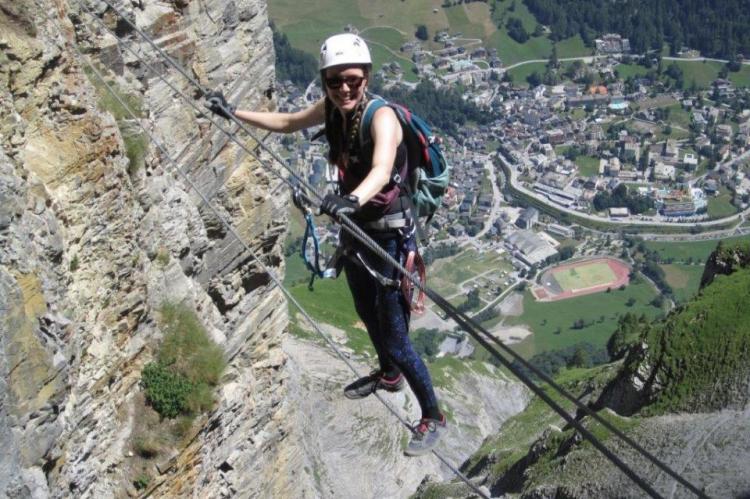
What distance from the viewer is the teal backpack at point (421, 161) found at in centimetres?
797

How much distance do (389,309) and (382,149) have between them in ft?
6.48

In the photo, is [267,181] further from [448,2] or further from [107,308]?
[448,2]

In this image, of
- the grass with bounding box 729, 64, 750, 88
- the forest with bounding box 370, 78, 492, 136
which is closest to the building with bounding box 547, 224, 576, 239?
the forest with bounding box 370, 78, 492, 136

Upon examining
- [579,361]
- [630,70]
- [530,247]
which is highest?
[579,361]

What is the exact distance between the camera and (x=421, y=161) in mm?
8422

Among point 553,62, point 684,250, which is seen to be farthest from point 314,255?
point 553,62

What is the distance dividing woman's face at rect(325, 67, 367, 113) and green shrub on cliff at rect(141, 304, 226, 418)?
20.7ft

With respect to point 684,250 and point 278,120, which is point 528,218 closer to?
Result: point 684,250

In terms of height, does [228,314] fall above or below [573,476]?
above

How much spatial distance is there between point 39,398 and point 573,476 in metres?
12.0

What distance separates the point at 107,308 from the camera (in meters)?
11.9

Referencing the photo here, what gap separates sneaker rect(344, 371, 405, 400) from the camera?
33.1 ft

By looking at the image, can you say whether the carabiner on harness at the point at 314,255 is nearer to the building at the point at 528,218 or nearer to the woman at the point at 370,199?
the woman at the point at 370,199

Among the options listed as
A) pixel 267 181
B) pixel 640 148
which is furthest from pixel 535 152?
pixel 267 181
